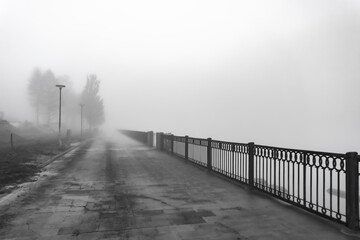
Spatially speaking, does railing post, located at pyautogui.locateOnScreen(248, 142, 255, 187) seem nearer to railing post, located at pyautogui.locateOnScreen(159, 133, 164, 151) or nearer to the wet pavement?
the wet pavement

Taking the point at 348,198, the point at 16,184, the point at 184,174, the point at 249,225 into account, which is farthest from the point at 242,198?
the point at 16,184

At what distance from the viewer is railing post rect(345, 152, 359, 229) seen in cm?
473

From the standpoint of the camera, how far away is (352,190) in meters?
4.73

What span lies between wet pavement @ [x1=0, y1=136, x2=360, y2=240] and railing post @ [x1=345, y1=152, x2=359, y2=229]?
0.22 metres

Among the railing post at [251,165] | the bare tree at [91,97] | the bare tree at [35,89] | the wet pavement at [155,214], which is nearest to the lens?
the wet pavement at [155,214]

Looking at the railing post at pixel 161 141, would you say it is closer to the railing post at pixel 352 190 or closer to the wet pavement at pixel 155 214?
the wet pavement at pixel 155 214

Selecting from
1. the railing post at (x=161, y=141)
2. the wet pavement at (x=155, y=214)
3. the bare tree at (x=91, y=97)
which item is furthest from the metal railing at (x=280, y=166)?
the bare tree at (x=91, y=97)

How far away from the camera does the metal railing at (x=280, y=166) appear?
189 inches

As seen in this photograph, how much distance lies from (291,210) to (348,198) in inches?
56.5

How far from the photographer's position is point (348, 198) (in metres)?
4.81

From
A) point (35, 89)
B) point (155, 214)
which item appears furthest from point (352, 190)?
point (35, 89)

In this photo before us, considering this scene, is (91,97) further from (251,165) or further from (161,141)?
(251,165)

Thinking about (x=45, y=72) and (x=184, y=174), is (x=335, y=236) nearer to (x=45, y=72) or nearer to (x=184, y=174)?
(x=184, y=174)

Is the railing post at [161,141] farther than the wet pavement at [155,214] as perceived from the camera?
Yes
